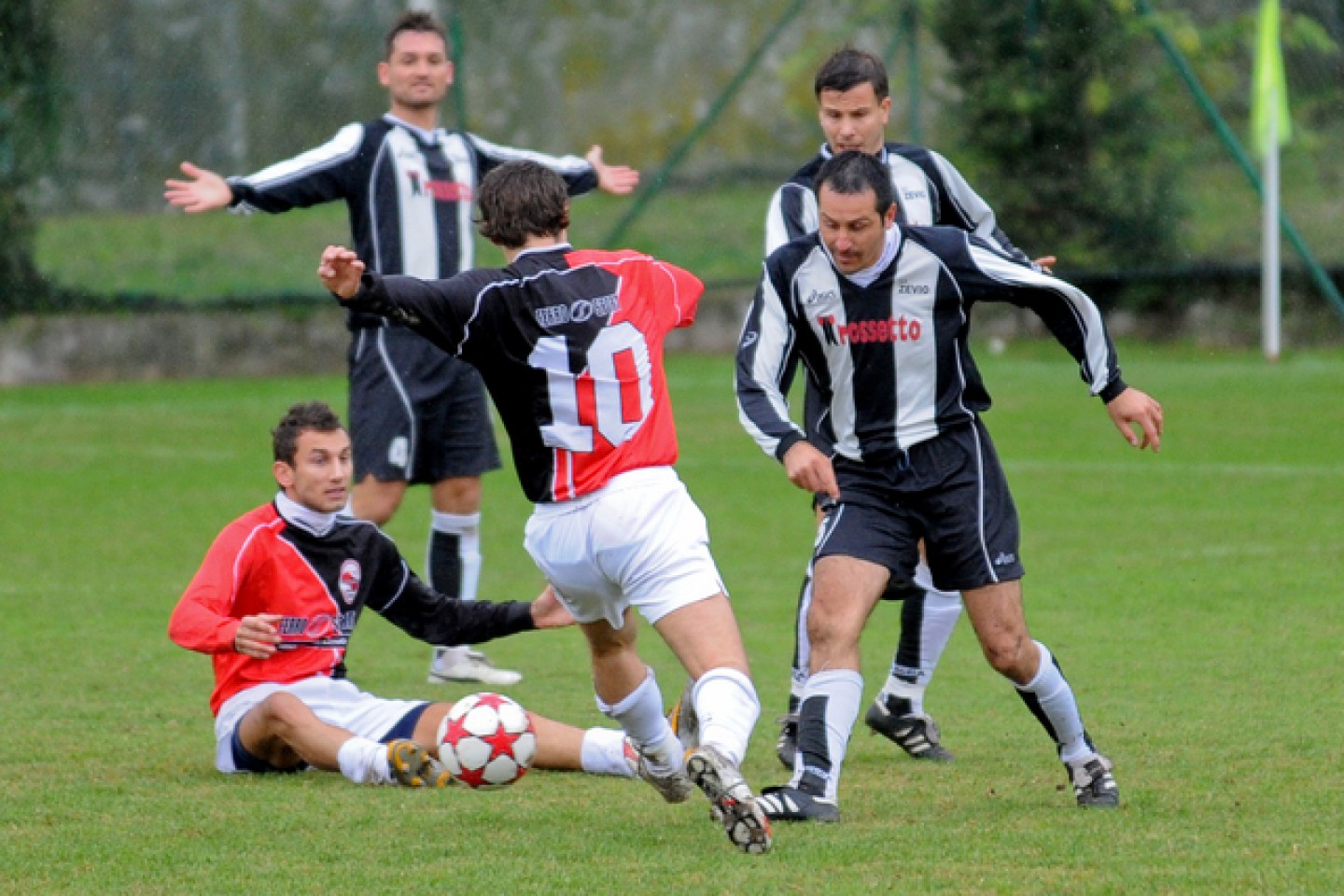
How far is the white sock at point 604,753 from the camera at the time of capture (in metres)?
6.00

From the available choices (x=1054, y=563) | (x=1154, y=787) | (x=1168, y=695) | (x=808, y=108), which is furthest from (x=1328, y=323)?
(x=1154, y=787)

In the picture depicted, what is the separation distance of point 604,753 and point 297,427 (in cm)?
136

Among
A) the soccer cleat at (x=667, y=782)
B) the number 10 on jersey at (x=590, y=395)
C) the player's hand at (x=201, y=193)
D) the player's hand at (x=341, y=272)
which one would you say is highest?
the player's hand at (x=201, y=193)

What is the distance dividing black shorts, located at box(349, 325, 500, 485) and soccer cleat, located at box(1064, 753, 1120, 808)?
129 inches

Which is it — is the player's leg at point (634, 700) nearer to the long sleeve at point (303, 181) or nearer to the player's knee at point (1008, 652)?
the player's knee at point (1008, 652)

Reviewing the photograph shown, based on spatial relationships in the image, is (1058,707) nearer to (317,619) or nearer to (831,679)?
(831,679)

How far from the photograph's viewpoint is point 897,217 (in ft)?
21.2

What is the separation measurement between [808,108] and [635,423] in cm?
1588

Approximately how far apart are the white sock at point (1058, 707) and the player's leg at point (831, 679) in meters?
0.48

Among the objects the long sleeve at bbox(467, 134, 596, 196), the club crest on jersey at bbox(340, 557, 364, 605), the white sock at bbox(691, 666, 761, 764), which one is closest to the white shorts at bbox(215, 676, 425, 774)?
the club crest on jersey at bbox(340, 557, 364, 605)

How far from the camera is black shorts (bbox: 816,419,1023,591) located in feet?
17.6

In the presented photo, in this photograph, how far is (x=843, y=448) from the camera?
5543 millimetres

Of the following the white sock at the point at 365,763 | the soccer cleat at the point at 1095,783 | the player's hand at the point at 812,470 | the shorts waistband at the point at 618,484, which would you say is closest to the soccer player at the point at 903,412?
the soccer cleat at the point at 1095,783

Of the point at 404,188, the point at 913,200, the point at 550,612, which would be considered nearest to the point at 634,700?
the point at 550,612
